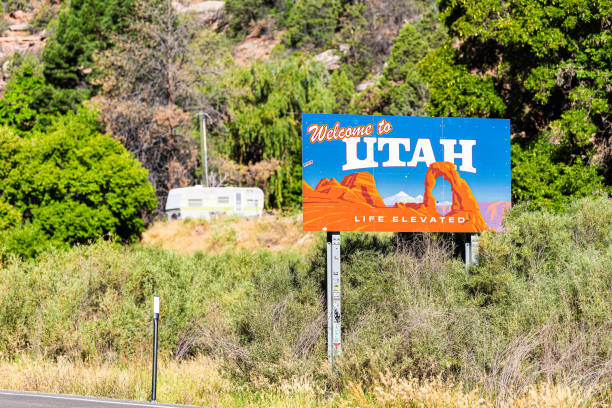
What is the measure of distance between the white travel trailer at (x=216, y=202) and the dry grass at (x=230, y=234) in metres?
0.78

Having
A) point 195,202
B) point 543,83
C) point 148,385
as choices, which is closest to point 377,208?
point 148,385

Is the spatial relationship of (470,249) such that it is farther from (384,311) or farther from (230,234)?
(230,234)

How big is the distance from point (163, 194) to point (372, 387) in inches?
1749

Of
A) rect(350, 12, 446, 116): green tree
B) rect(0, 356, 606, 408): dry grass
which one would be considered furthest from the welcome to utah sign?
rect(350, 12, 446, 116): green tree

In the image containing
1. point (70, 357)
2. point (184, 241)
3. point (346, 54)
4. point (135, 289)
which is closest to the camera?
point (70, 357)

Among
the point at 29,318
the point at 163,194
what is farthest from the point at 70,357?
the point at 163,194

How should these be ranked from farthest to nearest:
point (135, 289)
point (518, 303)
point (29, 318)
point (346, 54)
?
point (346, 54)
point (135, 289)
point (29, 318)
point (518, 303)

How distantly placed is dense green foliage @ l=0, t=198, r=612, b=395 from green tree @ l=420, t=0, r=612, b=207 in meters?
5.65

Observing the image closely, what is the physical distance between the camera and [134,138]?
49.1 m

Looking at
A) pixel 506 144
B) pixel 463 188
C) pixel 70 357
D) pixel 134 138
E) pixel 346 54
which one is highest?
pixel 346 54

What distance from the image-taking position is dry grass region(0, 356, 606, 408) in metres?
9.88

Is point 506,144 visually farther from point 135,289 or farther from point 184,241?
point 184,241

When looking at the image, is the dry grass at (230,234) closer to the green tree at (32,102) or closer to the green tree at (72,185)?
the green tree at (72,185)

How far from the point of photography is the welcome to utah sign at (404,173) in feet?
41.6
